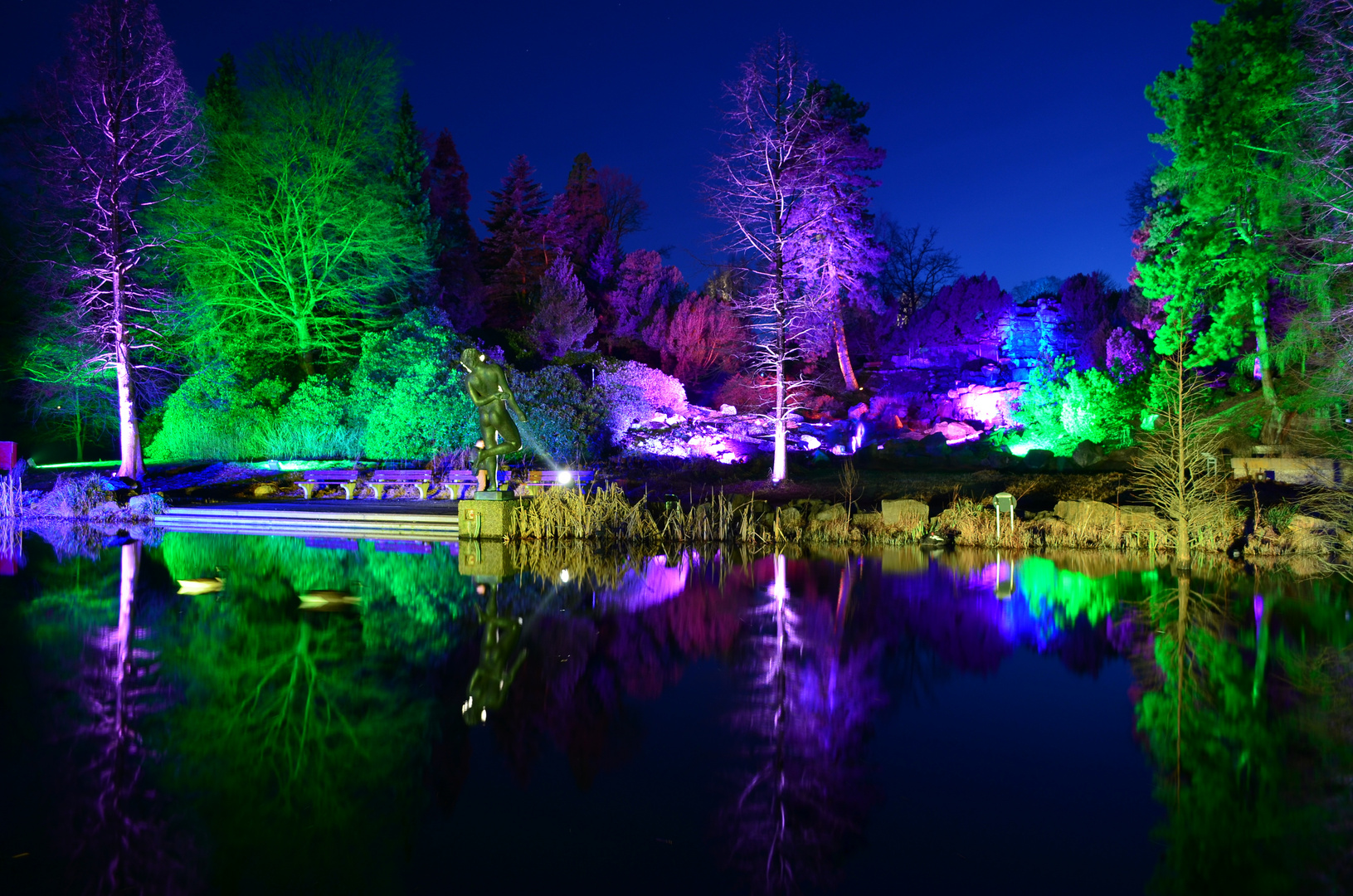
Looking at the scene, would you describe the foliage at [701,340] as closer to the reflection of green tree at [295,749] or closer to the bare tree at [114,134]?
the bare tree at [114,134]

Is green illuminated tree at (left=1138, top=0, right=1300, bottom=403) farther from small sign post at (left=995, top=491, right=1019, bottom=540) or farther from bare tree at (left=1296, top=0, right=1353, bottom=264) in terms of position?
small sign post at (left=995, top=491, right=1019, bottom=540)

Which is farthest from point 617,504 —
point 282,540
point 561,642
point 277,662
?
point 277,662

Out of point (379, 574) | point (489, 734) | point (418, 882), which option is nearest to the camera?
point (418, 882)

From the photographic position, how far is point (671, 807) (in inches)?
149

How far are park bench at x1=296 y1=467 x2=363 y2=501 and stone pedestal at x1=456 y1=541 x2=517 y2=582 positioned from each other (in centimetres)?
742

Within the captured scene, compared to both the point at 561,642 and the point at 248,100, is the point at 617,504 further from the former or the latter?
the point at 248,100

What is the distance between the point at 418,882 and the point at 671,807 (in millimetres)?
1157

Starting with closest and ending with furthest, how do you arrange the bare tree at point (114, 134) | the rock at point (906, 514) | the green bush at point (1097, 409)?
the rock at point (906, 514)
the bare tree at point (114, 134)
the green bush at point (1097, 409)

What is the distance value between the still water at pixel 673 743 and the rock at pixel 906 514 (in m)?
4.65

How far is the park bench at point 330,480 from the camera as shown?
19.2 meters

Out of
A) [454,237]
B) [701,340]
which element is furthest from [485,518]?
[454,237]

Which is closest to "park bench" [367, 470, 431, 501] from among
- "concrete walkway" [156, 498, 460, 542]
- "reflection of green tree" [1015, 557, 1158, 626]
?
"concrete walkway" [156, 498, 460, 542]

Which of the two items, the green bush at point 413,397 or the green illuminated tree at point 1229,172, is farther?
the green bush at point 413,397

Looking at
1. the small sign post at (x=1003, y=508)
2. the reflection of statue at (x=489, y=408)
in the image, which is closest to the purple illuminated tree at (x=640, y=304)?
the reflection of statue at (x=489, y=408)
